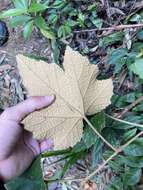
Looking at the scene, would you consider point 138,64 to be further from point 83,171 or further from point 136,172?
point 83,171

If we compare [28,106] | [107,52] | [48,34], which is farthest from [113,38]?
[28,106]

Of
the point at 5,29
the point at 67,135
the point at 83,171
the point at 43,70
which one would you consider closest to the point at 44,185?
the point at 67,135

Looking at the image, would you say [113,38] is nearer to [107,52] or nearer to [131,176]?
[107,52]

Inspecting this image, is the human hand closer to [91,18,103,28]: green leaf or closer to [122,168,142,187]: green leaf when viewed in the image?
[122,168,142,187]: green leaf

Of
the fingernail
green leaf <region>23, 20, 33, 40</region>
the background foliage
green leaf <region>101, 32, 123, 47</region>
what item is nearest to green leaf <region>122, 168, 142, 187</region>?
the background foliage

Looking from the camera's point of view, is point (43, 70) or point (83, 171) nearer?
point (43, 70)

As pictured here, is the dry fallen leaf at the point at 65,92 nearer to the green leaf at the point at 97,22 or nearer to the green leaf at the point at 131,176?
the green leaf at the point at 131,176
